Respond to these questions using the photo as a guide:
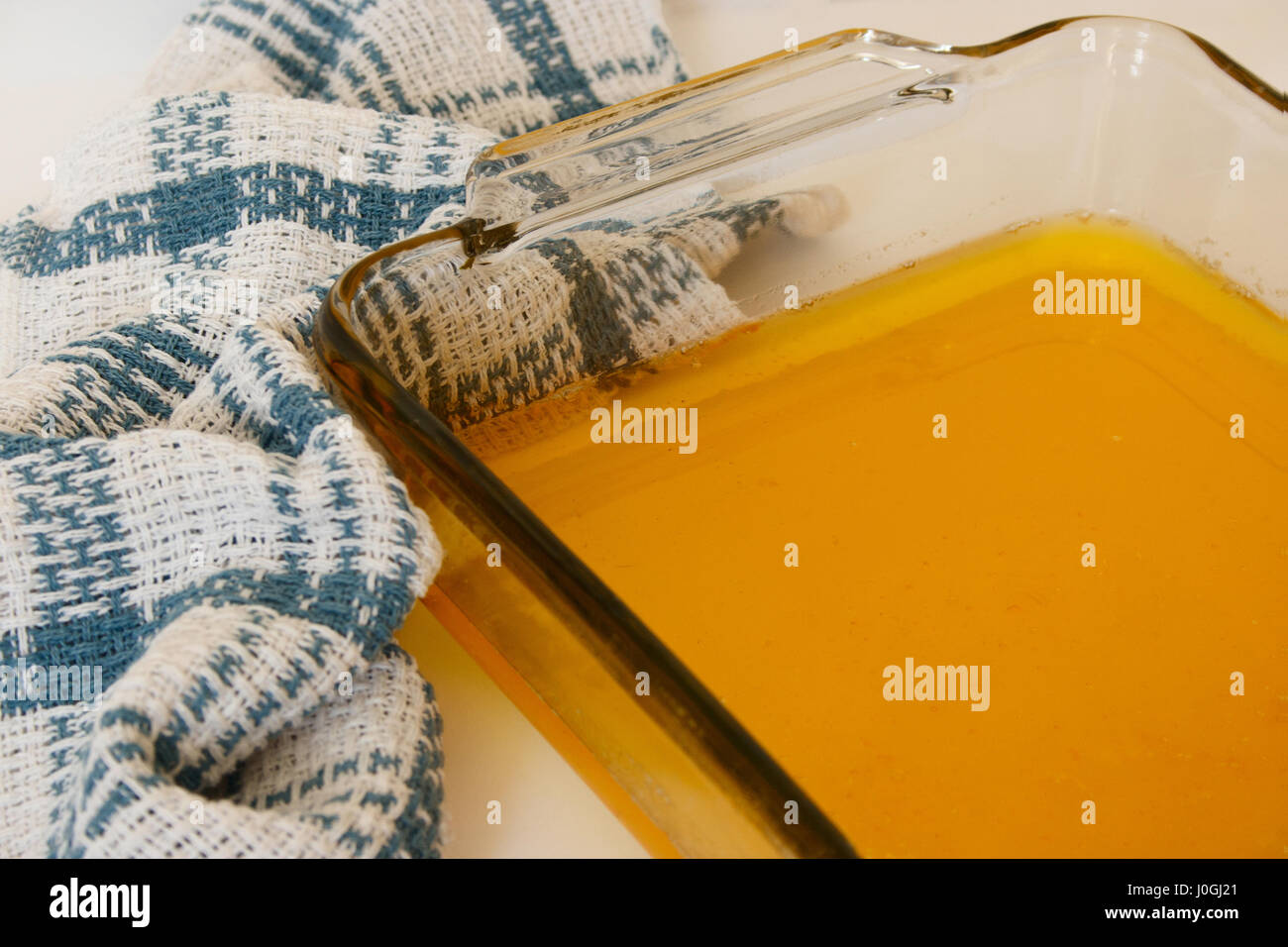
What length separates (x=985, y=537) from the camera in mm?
438

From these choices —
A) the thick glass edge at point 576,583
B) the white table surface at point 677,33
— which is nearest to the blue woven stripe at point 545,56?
the white table surface at point 677,33

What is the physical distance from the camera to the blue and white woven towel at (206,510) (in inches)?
12.1

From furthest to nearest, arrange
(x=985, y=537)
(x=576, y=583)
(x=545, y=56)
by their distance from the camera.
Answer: (x=545, y=56)
(x=985, y=537)
(x=576, y=583)

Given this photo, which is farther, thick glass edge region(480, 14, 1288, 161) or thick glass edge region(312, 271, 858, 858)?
thick glass edge region(480, 14, 1288, 161)

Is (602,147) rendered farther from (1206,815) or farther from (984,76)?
(1206,815)

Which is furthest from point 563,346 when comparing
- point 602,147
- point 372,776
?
point 372,776

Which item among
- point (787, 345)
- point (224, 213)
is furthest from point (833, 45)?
point (224, 213)

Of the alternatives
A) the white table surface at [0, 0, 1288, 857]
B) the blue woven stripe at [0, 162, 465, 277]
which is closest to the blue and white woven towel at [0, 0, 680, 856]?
the blue woven stripe at [0, 162, 465, 277]

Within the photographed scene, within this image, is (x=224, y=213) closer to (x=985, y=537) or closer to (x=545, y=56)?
(x=545, y=56)

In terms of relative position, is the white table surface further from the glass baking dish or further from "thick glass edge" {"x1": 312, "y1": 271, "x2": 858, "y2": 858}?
"thick glass edge" {"x1": 312, "y1": 271, "x2": 858, "y2": 858}

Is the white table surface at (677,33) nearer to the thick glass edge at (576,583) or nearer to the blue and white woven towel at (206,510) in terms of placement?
the blue and white woven towel at (206,510)

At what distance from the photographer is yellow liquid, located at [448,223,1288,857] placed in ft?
1.21

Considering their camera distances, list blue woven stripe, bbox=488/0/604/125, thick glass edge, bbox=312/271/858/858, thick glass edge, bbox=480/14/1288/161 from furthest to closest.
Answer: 1. blue woven stripe, bbox=488/0/604/125
2. thick glass edge, bbox=480/14/1288/161
3. thick glass edge, bbox=312/271/858/858

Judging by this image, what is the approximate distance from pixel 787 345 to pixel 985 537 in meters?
0.11
